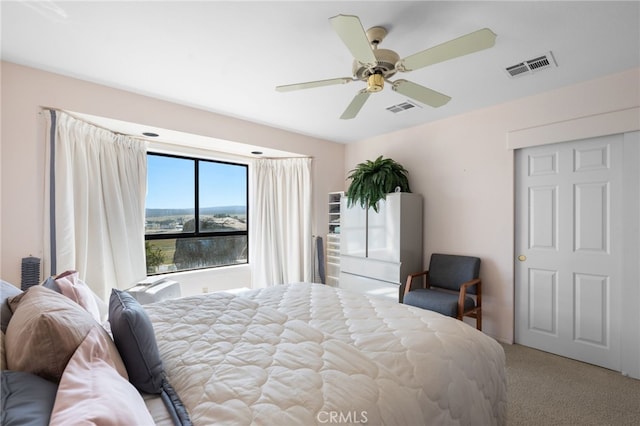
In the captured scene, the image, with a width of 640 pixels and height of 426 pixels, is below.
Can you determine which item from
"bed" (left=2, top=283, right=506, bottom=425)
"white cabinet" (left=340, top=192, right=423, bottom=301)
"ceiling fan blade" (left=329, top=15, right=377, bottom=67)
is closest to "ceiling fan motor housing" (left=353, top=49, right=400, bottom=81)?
"ceiling fan blade" (left=329, top=15, right=377, bottom=67)

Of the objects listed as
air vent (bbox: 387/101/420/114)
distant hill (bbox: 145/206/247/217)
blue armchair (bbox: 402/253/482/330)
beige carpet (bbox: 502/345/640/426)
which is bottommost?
beige carpet (bbox: 502/345/640/426)

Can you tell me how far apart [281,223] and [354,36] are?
3207 mm

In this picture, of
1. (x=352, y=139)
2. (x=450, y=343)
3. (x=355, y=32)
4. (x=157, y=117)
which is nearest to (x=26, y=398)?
(x=450, y=343)

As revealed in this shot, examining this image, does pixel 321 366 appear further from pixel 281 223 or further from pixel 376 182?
pixel 281 223

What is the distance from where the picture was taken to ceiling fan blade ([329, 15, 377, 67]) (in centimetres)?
123

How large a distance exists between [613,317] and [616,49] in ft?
6.98

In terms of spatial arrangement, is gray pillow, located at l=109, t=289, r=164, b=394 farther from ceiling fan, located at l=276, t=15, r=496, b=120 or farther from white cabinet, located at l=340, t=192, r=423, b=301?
white cabinet, located at l=340, t=192, r=423, b=301

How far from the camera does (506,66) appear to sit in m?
2.23

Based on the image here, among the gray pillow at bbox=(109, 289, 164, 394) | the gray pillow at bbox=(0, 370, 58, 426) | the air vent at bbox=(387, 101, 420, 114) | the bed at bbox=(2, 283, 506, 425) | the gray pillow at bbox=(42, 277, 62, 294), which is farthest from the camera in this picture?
the air vent at bbox=(387, 101, 420, 114)

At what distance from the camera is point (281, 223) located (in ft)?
14.1

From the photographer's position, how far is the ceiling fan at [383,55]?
1.29 metres

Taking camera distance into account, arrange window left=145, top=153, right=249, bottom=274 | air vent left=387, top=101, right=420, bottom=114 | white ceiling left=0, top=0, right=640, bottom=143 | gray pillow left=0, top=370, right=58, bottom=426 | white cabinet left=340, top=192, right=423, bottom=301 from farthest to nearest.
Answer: window left=145, top=153, right=249, bottom=274
white cabinet left=340, top=192, right=423, bottom=301
air vent left=387, top=101, right=420, bottom=114
white ceiling left=0, top=0, right=640, bottom=143
gray pillow left=0, top=370, right=58, bottom=426

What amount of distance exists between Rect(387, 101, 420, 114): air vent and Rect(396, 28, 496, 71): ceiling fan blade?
55.5 inches

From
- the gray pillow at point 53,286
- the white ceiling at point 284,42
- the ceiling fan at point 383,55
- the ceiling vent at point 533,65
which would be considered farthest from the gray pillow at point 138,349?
the ceiling vent at point 533,65
